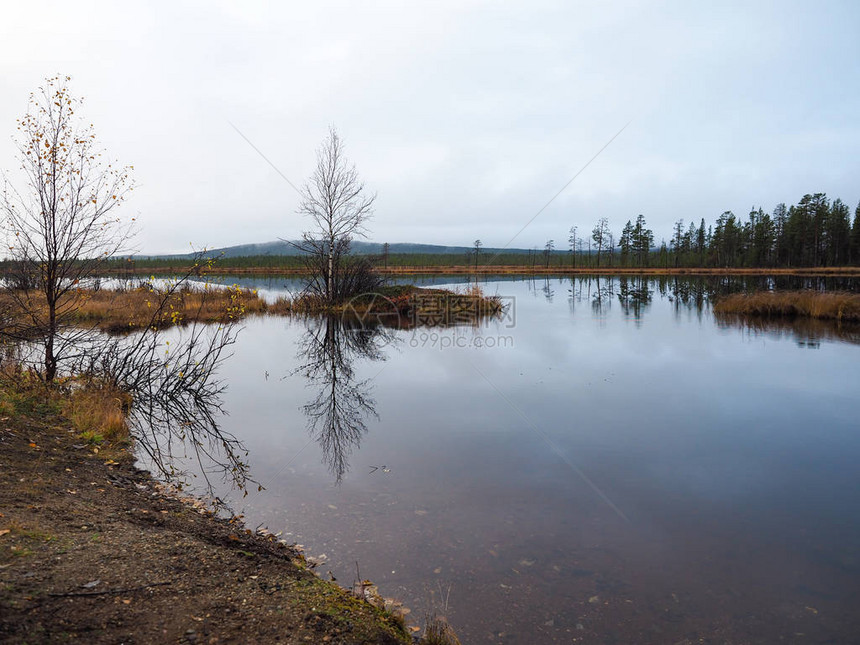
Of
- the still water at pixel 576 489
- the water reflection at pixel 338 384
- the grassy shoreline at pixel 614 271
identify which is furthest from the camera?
the grassy shoreline at pixel 614 271

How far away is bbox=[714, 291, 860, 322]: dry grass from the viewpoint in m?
27.6

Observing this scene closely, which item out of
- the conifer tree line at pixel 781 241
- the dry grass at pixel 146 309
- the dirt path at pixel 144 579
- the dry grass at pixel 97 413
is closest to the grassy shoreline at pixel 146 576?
the dirt path at pixel 144 579

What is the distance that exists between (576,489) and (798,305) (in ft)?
98.7

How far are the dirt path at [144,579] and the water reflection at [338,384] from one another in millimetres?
3025

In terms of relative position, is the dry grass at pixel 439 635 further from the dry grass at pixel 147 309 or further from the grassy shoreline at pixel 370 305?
the grassy shoreline at pixel 370 305

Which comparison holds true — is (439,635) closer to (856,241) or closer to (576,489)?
(576,489)

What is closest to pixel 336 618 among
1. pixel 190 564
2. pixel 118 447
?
pixel 190 564

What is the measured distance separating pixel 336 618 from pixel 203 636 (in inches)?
39.2

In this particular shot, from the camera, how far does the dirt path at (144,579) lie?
359 centimetres

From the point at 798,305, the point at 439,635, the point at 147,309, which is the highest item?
the point at 147,309

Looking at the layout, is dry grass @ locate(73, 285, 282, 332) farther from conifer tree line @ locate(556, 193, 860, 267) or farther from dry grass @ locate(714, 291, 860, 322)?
conifer tree line @ locate(556, 193, 860, 267)

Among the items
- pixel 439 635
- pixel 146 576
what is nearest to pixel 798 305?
pixel 439 635

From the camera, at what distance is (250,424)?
36.5 ft

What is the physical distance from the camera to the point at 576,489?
7688 millimetres
